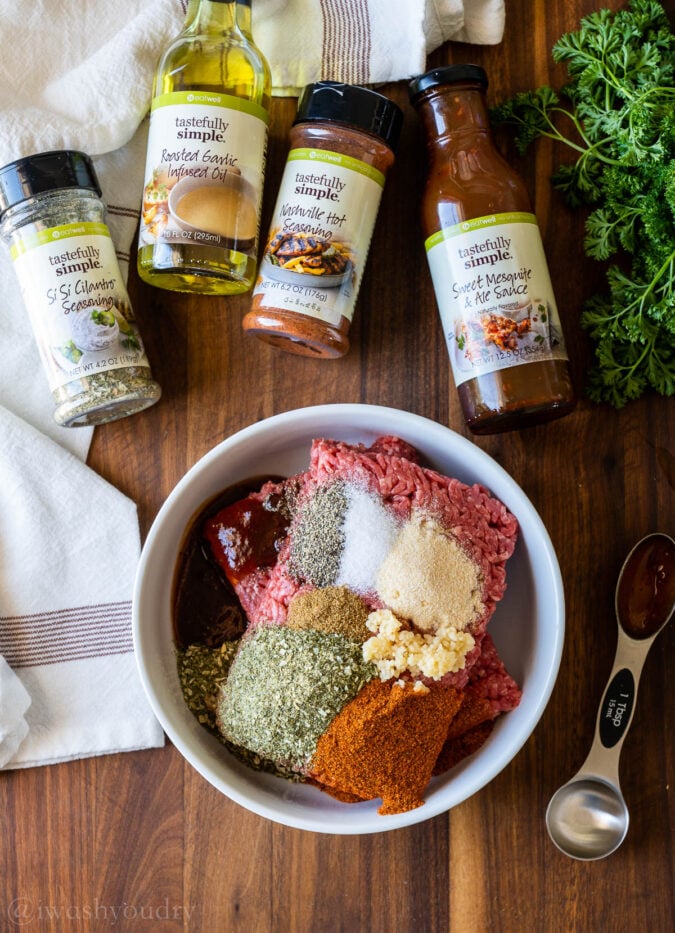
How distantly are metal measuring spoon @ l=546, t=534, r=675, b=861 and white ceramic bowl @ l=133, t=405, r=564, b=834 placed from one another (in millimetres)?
187

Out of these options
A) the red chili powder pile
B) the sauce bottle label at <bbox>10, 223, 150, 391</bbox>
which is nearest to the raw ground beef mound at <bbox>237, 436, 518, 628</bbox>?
the red chili powder pile

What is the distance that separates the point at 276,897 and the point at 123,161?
1.27 m

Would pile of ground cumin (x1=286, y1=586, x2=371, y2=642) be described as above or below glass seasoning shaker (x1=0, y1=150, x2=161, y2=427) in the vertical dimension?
below

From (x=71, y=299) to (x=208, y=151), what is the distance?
307mm

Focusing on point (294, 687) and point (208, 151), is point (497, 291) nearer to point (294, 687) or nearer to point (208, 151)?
point (208, 151)

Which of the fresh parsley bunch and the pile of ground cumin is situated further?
the fresh parsley bunch

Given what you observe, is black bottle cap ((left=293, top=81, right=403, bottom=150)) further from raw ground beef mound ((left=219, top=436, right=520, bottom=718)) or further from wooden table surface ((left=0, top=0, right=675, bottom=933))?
raw ground beef mound ((left=219, top=436, right=520, bottom=718))

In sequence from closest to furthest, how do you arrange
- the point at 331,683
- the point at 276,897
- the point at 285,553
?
the point at 331,683, the point at 285,553, the point at 276,897

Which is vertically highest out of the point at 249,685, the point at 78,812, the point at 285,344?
the point at 285,344

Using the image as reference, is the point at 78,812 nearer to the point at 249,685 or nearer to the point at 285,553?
the point at 249,685

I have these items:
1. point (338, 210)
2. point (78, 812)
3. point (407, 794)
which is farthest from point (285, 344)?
point (78, 812)

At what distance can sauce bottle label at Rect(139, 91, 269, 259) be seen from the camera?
119cm

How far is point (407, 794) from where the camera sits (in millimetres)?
1097

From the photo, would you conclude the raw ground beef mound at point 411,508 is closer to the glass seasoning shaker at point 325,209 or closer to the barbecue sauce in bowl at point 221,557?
the barbecue sauce in bowl at point 221,557
